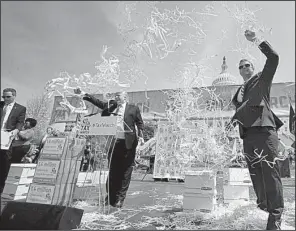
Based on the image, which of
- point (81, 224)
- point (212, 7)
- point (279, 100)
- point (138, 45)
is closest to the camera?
point (81, 224)

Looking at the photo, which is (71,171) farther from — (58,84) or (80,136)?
(58,84)

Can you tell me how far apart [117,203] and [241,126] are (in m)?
1.85

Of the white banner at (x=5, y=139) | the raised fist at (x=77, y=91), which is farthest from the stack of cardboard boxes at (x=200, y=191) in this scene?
the white banner at (x=5, y=139)

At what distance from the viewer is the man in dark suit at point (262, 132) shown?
206 cm

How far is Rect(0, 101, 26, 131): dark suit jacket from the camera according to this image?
3252 millimetres

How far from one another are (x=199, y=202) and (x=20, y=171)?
2.63 metres

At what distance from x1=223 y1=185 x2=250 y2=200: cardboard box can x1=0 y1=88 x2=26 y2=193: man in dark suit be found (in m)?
3.05

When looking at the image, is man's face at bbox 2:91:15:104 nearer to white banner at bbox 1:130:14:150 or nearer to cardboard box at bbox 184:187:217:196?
white banner at bbox 1:130:14:150

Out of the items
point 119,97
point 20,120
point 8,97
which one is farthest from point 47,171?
point 8,97

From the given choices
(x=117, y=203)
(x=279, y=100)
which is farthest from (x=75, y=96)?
(x=279, y=100)

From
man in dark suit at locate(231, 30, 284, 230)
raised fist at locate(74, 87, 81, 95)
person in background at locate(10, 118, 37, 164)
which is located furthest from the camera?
person in background at locate(10, 118, 37, 164)

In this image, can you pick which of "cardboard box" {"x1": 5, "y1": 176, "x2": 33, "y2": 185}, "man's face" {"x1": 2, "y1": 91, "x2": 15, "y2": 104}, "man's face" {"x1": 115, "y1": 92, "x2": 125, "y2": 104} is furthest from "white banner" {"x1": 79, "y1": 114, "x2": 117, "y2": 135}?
"cardboard box" {"x1": 5, "y1": 176, "x2": 33, "y2": 185}

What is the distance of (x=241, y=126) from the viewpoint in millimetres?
2346

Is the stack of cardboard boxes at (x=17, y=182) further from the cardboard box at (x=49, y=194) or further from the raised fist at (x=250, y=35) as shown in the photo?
the raised fist at (x=250, y=35)
